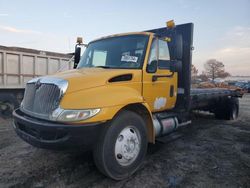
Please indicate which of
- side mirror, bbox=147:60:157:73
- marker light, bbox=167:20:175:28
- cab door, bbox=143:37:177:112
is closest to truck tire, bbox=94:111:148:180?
cab door, bbox=143:37:177:112

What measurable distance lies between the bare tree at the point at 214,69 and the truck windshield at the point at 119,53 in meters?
71.9

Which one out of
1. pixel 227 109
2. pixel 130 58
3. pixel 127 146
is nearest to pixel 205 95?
pixel 227 109

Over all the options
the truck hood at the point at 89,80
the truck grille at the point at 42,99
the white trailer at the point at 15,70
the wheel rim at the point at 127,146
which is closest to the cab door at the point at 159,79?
the truck hood at the point at 89,80

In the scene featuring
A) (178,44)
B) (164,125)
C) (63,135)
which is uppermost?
(178,44)

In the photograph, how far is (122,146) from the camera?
3.37 metres

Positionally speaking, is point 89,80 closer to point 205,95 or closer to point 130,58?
point 130,58

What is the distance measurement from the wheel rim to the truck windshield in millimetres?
1201

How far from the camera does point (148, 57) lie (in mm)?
4039

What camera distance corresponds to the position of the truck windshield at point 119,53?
4.01 metres

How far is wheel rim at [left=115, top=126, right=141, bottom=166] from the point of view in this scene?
3.33 meters

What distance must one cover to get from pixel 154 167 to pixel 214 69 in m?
74.3

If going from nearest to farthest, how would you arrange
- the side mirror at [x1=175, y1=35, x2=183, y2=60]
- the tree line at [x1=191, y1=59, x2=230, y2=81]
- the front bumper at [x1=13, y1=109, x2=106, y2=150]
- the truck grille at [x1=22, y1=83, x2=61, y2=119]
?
1. the front bumper at [x1=13, y1=109, x2=106, y2=150]
2. the truck grille at [x1=22, y1=83, x2=61, y2=119]
3. the side mirror at [x1=175, y1=35, x2=183, y2=60]
4. the tree line at [x1=191, y1=59, x2=230, y2=81]

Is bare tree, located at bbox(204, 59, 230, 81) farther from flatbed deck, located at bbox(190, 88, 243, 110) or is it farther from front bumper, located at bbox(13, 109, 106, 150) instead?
front bumper, located at bbox(13, 109, 106, 150)

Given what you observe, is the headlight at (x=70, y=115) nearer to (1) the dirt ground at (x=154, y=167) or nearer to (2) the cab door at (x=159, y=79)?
(1) the dirt ground at (x=154, y=167)
